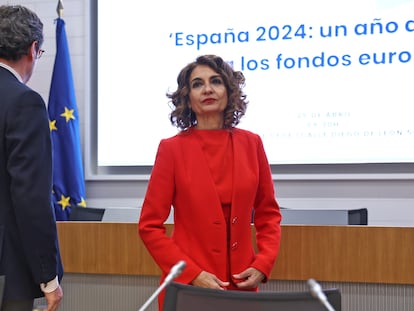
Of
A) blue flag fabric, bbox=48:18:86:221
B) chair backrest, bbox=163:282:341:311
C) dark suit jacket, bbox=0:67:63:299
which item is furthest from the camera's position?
blue flag fabric, bbox=48:18:86:221

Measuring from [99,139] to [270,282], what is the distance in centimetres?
274

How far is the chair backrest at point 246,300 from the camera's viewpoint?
3.85 ft

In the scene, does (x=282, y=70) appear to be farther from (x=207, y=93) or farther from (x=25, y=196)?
(x=25, y=196)

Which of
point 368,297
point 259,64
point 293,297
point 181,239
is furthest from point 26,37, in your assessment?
point 259,64

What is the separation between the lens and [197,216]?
5.95 ft

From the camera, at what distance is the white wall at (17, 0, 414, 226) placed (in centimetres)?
429

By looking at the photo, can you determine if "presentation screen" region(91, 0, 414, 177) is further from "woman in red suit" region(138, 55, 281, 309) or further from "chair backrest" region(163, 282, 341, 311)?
"chair backrest" region(163, 282, 341, 311)

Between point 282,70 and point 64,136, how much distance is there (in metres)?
1.77

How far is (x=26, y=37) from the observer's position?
5.81ft

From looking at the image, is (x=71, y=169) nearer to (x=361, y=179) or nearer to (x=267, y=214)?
(x=361, y=179)

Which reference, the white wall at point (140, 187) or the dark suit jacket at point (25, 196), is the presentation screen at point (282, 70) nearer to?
the white wall at point (140, 187)

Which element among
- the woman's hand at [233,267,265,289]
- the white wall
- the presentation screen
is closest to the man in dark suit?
the woman's hand at [233,267,265,289]

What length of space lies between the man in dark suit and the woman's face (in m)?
0.50

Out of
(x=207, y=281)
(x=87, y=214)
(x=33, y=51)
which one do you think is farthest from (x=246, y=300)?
(x=87, y=214)
